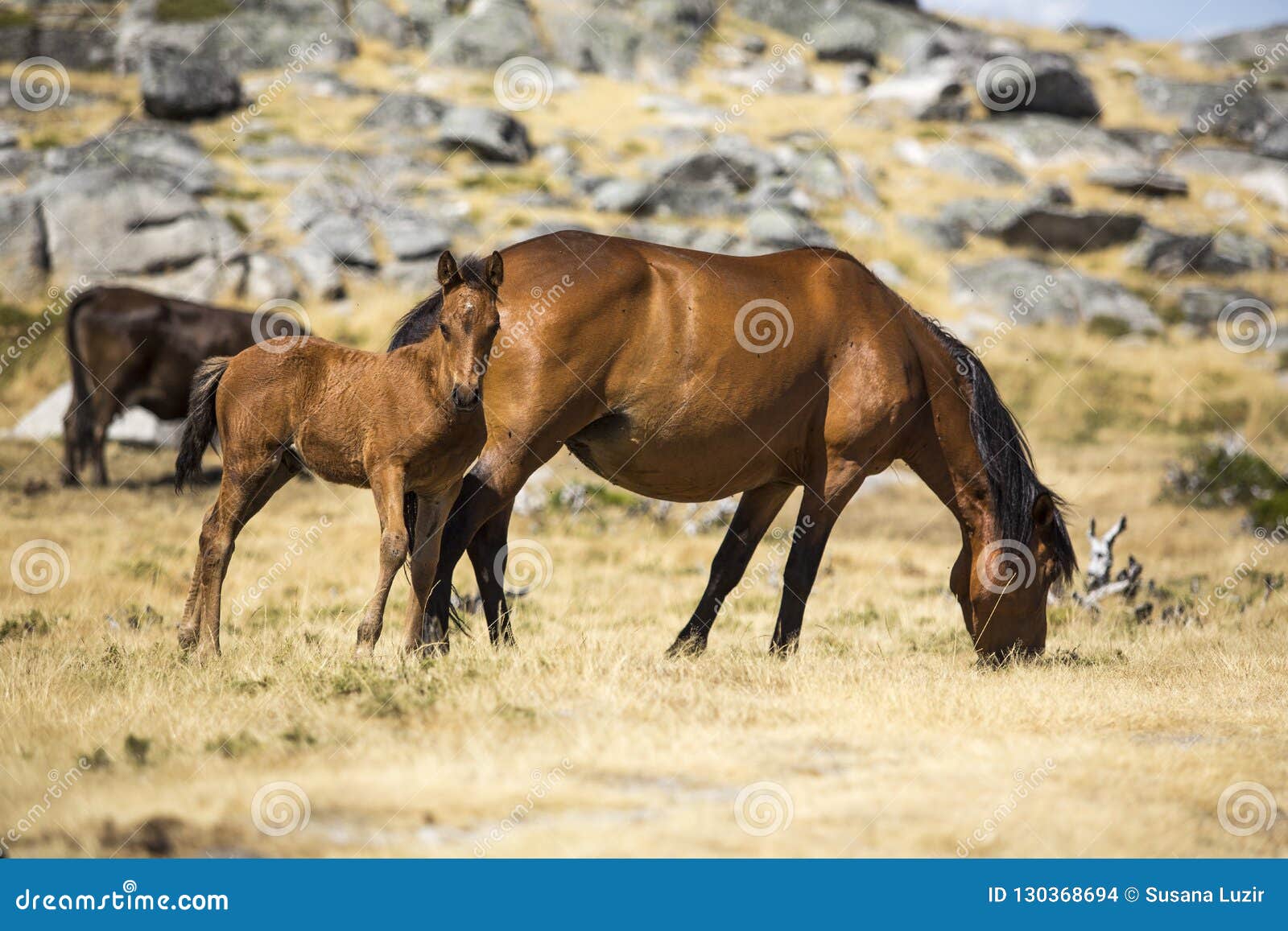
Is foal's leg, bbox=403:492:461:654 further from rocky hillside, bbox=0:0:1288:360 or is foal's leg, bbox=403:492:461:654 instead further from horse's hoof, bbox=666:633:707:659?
rocky hillside, bbox=0:0:1288:360

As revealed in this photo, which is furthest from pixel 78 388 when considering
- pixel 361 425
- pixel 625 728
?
pixel 625 728

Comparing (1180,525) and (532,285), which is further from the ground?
(532,285)

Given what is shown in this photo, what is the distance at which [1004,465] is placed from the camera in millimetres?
8758

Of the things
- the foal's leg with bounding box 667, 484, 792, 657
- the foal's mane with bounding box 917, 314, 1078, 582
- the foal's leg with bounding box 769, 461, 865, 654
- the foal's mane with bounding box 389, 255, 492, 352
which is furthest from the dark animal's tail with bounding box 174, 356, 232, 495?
the foal's mane with bounding box 917, 314, 1078, 582

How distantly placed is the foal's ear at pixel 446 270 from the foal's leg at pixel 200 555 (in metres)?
1.71

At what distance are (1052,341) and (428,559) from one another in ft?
81.7

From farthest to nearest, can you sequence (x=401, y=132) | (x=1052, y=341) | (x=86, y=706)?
(x=401, y=132) < (x=1052, y=341) < (x=86, y=706)

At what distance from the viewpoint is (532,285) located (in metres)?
7.71

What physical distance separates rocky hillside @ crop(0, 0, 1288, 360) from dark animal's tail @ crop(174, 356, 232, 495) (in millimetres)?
14286

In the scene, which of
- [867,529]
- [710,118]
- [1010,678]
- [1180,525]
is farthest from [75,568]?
[710,118]

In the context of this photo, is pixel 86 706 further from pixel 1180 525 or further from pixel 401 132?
pixel 401 132

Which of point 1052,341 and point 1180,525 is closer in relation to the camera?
point 1180,525

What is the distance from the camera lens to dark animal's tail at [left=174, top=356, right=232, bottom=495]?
7.71m

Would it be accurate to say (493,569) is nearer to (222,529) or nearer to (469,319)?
(222,529)
